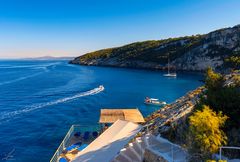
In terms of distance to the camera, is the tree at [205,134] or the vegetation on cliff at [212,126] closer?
the tree at [205,134]

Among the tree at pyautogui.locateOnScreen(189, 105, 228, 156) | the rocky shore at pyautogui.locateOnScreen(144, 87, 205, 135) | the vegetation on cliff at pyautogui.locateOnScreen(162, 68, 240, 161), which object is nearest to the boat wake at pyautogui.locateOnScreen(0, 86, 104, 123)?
the rocky shore at pyautogui.locateOnScreen(144, 87, 205, 135)

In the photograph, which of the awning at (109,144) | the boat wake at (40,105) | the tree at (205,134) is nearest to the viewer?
the tree at (205,134)

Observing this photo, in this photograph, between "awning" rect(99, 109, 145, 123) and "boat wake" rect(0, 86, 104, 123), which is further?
"boat wake" rect(0, 86, 104, 123)

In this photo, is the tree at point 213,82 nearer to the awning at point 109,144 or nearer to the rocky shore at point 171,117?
the rocky shore at point 171,117

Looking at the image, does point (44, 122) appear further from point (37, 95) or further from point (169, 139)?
point (169, 139)

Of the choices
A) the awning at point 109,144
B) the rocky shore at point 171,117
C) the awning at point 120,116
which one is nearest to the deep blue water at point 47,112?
the awning at point 120,116

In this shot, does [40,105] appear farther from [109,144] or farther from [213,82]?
[213,82]

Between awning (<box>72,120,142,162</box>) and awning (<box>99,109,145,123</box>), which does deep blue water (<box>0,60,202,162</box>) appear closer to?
awning (<box>99,109,145,123</box>)

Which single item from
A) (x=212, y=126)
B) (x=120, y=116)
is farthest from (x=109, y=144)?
(x=120, y=116)

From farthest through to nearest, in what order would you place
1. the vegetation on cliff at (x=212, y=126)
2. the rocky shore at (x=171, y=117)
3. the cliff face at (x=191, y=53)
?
1. the cliff face at (x=191, y=53)
2. the rocky shore at (x=171, y=117)
3. the vegetation on cliff at (x=212, y=126)
